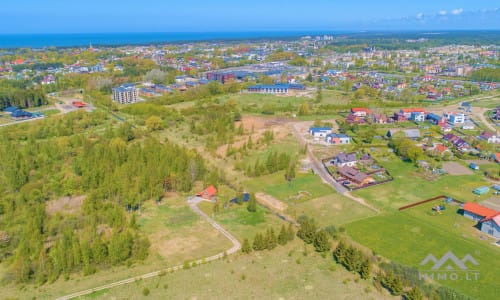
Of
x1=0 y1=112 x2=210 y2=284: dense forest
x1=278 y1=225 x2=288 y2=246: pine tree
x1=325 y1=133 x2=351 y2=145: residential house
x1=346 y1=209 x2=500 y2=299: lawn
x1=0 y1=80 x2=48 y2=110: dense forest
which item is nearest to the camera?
x1=346 y1=209 x2=500 y2=299: lawn

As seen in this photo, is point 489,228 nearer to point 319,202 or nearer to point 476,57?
point 319,202

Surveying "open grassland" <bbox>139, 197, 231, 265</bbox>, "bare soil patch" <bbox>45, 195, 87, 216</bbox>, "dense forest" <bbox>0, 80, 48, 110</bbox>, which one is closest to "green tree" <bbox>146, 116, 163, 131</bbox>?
"bare soil patch" <bbox>45, 195, 87, 216</bbox>

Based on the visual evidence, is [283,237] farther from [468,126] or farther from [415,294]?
[468,126]

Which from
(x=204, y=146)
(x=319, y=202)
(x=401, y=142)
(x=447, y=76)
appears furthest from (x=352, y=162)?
(x=447, y=76)

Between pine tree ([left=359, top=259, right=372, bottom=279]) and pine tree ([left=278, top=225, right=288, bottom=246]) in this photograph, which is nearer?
pine tree ([left=359, top=259, right=372, bottom=279])

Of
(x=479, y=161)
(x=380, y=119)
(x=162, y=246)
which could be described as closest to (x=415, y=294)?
(x=162, y=246)

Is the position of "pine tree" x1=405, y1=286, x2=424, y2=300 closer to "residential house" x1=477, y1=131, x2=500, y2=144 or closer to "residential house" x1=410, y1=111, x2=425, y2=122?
"residential house" x1=477, y1=131, x2=500, y2=144
